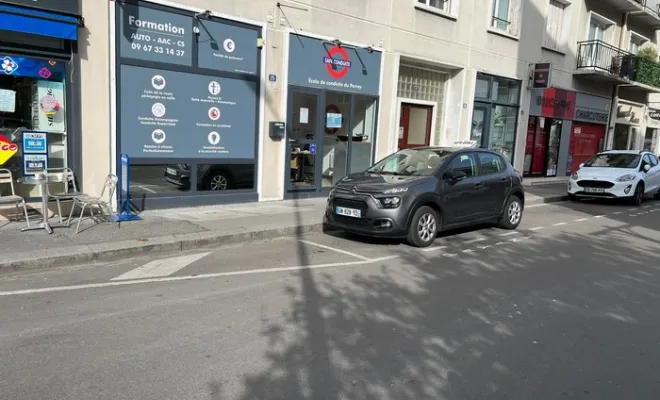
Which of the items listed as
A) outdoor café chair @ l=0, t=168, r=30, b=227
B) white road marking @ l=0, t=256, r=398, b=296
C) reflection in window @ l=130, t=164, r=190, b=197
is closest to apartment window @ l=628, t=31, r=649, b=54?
reflection in window @ l=130, t=164, r=190, b=197

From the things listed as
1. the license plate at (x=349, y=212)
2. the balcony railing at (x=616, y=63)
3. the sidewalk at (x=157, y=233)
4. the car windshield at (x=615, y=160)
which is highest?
the balcony railing at (x=616, y=63)

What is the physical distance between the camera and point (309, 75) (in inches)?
470

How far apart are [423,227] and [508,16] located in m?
12.5

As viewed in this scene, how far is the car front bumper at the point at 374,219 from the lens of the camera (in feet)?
25.7

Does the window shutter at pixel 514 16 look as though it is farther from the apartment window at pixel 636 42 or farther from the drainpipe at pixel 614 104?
the apartment window at pixel 636 42

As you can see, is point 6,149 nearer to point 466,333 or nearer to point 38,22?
point 38,22

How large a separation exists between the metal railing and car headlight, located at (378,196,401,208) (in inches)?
655

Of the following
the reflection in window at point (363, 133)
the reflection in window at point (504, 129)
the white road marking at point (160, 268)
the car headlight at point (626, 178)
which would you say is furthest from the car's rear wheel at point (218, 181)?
the car headlight at point (626, 178)

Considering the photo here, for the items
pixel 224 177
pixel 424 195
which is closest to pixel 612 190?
pixel 424 195

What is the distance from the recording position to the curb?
6.34m

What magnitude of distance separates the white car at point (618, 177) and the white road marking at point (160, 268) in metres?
11.9

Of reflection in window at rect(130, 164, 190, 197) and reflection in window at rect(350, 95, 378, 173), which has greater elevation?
reflection in window at rect(350, 95, 378, 173)

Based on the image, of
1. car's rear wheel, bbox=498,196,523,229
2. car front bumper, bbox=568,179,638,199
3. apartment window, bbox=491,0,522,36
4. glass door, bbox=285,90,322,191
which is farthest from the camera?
apartment window, bbox=491,0,522,36

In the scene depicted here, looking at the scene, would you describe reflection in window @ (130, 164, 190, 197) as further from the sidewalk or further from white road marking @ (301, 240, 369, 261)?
white road marking @ (301, 240, 369, 261)
